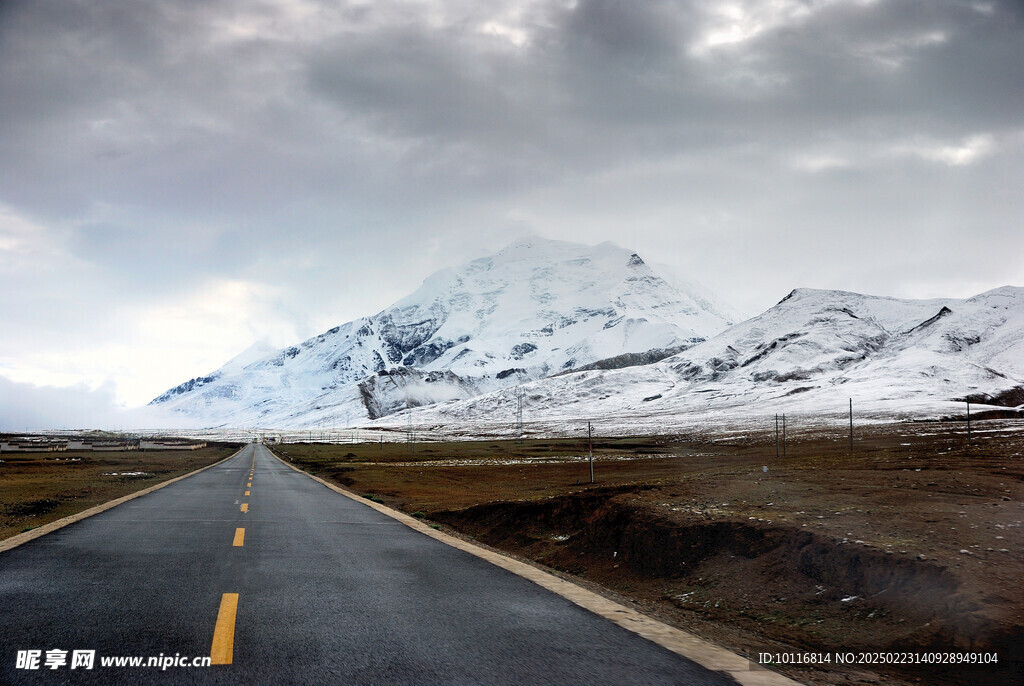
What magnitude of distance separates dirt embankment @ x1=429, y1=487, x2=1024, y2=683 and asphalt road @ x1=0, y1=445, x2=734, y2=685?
11.9ft

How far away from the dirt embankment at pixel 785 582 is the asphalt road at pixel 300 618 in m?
3.62

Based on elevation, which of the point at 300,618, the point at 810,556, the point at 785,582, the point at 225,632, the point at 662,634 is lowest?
the point at 785,582

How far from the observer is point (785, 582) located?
35.2 feet

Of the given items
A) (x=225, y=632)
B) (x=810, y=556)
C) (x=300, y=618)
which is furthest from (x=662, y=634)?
(x=810, y=556)

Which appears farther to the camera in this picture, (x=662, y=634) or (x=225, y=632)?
(x=662, y=634)

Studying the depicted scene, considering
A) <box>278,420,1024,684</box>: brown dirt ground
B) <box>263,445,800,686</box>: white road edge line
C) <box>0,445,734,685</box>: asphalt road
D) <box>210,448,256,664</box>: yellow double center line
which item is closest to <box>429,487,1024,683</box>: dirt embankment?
<box>278,420,1024,684</box>: brown dirt ground

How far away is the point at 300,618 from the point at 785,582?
7.85 m

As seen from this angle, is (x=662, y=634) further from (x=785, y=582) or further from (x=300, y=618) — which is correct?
(x=785, y=582)

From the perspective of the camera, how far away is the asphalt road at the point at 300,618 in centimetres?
522

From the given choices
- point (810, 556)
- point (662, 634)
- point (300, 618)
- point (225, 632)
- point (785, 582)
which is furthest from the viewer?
point (810, 556)

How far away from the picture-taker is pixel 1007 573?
892 cm

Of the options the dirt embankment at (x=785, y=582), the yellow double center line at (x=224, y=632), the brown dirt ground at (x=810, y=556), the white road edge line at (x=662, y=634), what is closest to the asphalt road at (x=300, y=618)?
the yellow double center line at (x=224, y=632)

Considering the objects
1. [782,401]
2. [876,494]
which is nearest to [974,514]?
[876,494]

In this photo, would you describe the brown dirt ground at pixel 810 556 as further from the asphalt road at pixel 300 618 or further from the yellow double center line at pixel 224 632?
the yellow double center line at pixel 224 632
